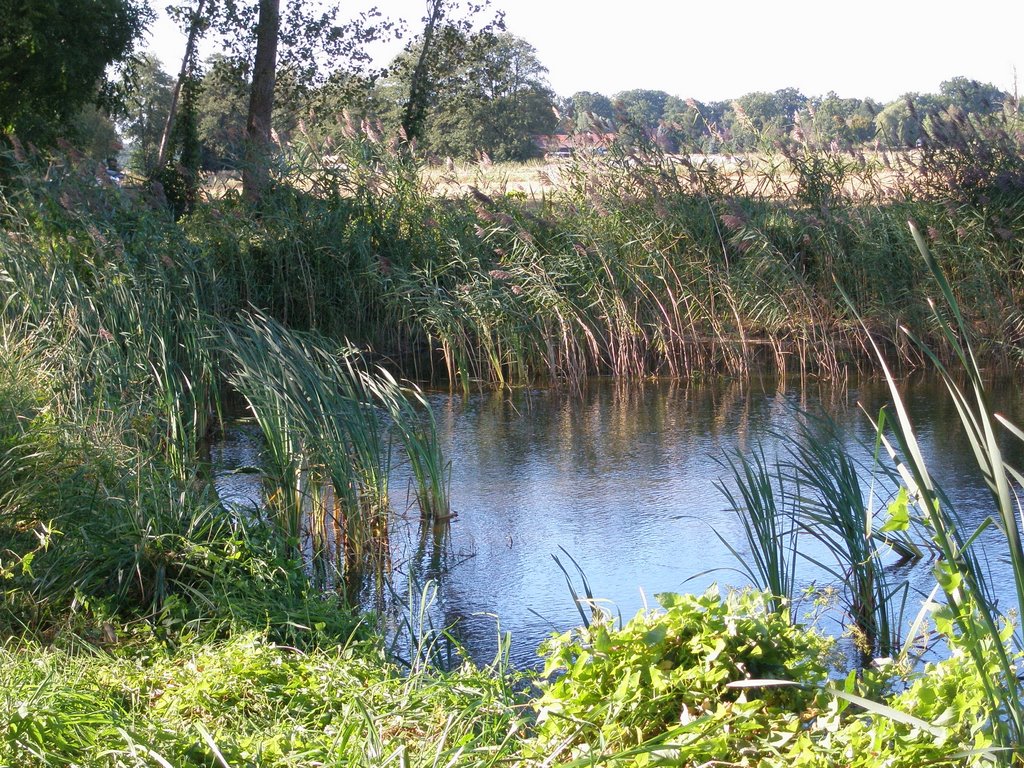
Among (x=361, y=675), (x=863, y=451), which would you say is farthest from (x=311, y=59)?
(x=361, y=675)

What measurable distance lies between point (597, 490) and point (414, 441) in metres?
1.38

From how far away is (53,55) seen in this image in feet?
56.9

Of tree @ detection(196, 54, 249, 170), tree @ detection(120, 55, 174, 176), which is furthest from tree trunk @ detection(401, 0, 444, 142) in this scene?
tree @ detection(120, 55, 174, 176)

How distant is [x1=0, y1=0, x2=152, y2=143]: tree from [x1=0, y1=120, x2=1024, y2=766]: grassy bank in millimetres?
7872

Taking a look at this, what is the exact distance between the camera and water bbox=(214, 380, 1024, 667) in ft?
16.3

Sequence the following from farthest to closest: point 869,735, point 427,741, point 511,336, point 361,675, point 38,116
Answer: point 38,116 < point 511,336 < point 361,675 < point 427,741 < point 869,735

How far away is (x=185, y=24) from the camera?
20094mm

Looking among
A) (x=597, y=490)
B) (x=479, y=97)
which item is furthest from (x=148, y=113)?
Answer: (x=597, y=490)

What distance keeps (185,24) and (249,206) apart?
35.7ft

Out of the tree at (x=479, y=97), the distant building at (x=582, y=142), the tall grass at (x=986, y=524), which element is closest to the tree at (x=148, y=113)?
the tree at (x=479, y=97)

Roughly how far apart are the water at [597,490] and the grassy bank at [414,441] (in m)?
0.28

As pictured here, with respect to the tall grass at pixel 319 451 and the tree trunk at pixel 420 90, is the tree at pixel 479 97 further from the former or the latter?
the tall grass at pixel 319 451

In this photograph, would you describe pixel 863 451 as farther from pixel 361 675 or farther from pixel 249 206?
pixel 249 206

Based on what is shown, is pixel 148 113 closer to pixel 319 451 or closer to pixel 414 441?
pixel 414 441
